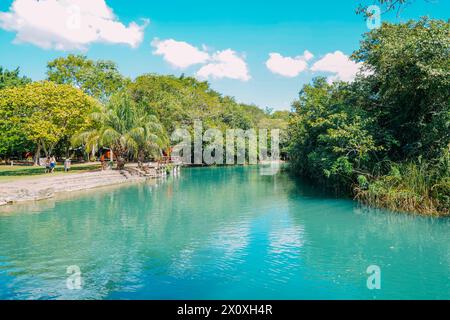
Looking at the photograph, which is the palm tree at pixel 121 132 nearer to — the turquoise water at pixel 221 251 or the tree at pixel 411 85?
the turquoise water at pixel 221 251

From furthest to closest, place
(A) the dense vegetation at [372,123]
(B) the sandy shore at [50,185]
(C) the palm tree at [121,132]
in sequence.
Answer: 1. (C) the palm tree at [121,132]
2. (B) the sandy shore at [50,185]
3. (A) the dense vegetation at [372,123]

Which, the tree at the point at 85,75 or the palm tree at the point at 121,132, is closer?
the palm tree at the point at 121,132

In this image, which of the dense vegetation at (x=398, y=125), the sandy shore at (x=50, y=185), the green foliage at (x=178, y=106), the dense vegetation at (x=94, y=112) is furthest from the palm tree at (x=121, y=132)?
the dense vegetation at (x=398, y=125)

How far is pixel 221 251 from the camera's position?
10797 millimetres

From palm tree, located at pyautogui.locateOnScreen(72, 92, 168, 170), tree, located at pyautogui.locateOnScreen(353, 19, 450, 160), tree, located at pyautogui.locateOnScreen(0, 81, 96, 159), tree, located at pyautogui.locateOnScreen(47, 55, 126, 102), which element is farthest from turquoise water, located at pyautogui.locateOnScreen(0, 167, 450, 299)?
tree, located at pyautogui.locateOnScreen(47, 55, 126, 102)

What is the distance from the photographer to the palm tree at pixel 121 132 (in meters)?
30.2

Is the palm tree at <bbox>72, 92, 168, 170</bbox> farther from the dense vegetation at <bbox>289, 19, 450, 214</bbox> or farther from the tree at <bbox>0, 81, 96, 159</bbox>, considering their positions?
the dense vegetation at <bbox>289, 19, 450, 214</bbox>

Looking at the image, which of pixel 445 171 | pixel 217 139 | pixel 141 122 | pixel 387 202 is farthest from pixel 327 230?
pixel 217 139

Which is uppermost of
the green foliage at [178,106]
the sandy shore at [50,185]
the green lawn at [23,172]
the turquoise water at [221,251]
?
the green foliage at [178,106]

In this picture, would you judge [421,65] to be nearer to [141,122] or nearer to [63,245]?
[63,245]

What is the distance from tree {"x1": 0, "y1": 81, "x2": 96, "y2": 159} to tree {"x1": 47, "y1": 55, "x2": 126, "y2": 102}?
17196 mm

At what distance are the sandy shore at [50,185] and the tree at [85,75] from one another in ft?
79.0

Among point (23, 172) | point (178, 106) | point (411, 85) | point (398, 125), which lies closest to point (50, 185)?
point (23, 172)

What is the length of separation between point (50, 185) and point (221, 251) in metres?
14.9
